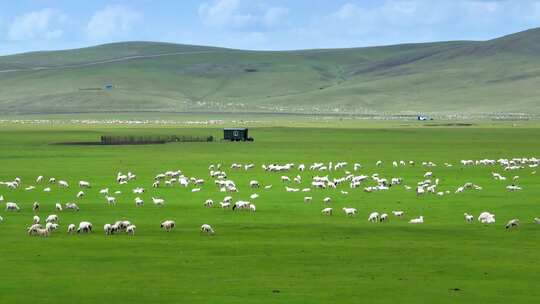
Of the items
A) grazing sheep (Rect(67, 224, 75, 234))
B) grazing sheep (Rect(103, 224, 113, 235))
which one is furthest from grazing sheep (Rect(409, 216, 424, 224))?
grazing sheep (Rect(67, 224, 75, 234))

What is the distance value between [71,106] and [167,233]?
170 metres

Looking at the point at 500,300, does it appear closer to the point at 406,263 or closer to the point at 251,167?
the point at 406,263

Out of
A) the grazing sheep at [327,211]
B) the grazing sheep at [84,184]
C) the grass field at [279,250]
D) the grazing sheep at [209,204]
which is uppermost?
the grazing sheep at [84,184]

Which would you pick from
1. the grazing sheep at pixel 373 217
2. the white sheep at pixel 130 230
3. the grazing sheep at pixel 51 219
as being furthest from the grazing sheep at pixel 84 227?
the grazing sheep at pixel 373 217

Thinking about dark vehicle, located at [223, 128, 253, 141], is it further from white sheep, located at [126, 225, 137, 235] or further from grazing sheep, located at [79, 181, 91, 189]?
white sheep, located at [126, 225, 137, 235]

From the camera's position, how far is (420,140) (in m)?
86.3

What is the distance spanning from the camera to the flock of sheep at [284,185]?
31734 millimetres

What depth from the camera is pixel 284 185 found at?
1828 inches

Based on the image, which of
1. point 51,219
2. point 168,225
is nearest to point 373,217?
point 168,225

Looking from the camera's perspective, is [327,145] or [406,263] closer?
[406,263]

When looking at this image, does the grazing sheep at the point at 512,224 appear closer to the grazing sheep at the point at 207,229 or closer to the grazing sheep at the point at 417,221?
the grazing sheep at the point at 417,221

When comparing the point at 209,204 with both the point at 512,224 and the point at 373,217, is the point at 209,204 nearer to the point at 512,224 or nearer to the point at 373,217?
the point at 373,217

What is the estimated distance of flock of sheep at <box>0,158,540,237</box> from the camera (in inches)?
1249

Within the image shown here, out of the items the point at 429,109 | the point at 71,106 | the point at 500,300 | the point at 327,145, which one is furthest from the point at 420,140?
the point at 71,106
